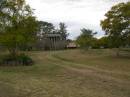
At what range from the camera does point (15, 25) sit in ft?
121

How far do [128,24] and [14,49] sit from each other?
1739 centimetres

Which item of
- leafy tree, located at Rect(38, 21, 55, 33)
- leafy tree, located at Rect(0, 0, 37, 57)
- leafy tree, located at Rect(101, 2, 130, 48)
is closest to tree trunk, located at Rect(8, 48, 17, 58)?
leafy tree, located at Rect(0, 0, 37, 57)

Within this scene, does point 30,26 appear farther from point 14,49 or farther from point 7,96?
point 7,96

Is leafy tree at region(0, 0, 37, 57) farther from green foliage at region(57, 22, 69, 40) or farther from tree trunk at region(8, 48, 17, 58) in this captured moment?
green foliage at region(57, 22, 69, 40)

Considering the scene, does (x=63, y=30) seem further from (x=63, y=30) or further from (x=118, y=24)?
(x=118, y=24)

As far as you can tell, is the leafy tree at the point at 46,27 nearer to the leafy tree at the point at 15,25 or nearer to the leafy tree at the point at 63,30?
the leafy tree at the point at 63,30

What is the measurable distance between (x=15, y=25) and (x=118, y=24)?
629 inches

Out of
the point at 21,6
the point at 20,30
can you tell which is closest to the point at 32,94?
the point at 20,30

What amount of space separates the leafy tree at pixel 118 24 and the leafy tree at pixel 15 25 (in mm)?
13222

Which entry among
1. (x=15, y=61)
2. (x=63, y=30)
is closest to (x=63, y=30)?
(x=63, y=30)

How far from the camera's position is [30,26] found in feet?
121

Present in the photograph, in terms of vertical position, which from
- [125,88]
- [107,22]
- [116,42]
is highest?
[107,22]

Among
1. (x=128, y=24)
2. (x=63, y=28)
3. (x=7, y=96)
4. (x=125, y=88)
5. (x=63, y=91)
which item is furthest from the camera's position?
(x=63, y=28)

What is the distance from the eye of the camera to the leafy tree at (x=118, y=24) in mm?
44969
